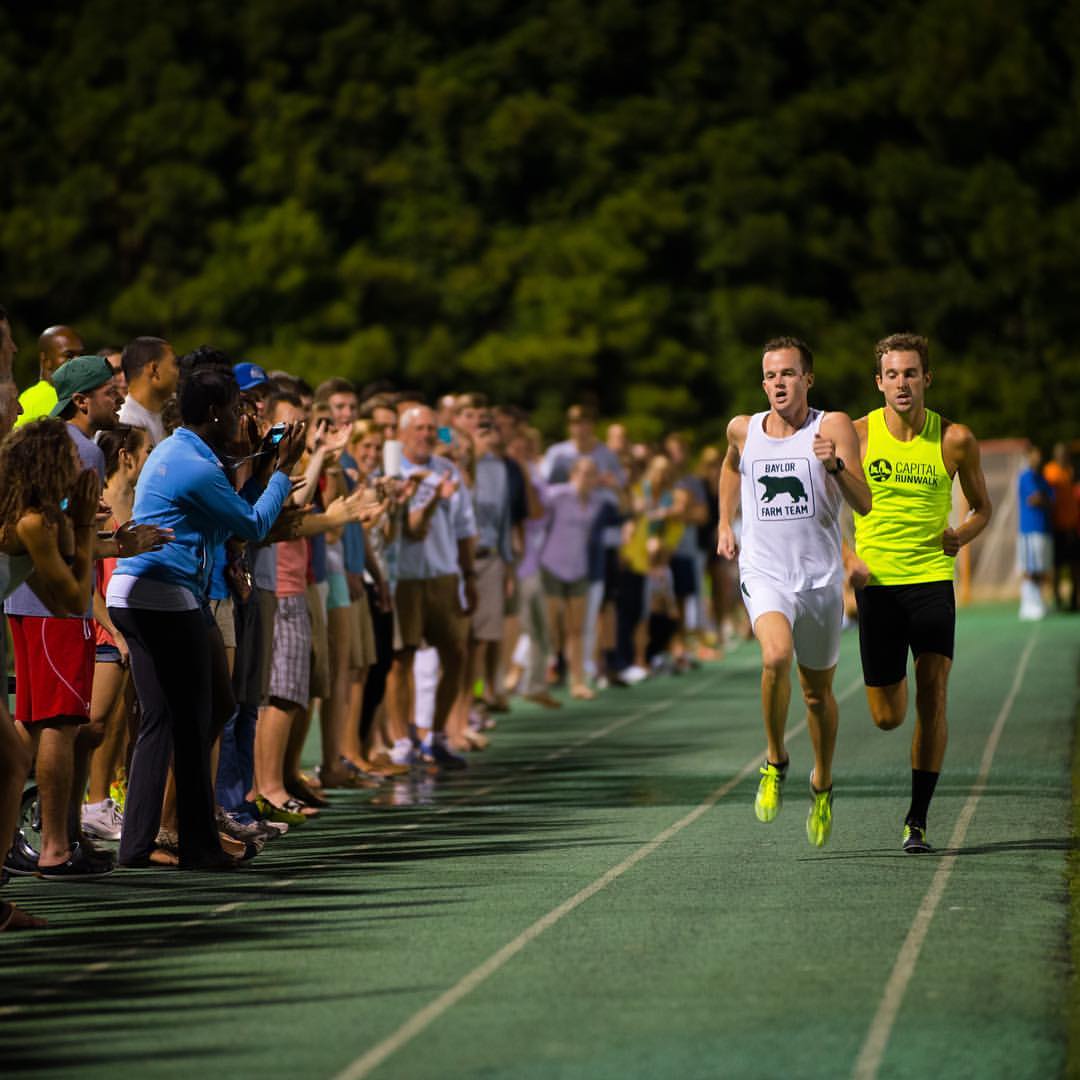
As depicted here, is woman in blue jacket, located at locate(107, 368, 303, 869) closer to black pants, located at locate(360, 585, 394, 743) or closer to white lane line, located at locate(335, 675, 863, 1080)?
white lane line, located at locate(335, 675, 863, 1080)

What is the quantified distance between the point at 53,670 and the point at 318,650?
3.10m

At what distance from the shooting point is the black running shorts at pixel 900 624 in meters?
10.9

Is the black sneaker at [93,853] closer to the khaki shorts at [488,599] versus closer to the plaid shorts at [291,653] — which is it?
the plaid shorts at [291,653]

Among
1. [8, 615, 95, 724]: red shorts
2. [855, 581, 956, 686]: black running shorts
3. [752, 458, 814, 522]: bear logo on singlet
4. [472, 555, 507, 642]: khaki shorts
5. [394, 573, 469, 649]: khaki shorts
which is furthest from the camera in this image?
[472, 555, 507, 642]: khaki shorts

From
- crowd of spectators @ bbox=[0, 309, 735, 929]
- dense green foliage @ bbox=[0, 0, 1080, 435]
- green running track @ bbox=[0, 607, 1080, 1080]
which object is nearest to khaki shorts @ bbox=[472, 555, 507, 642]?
crowd of spectators @ bbox=[0, 309, 735, 929]

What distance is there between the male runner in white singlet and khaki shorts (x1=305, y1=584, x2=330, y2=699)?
313 cm

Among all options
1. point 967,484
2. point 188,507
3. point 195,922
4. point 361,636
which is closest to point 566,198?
point 361,636

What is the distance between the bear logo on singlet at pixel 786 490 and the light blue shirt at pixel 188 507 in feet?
6.89

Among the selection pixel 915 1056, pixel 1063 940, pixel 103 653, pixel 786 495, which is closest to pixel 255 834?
pixel 103 653

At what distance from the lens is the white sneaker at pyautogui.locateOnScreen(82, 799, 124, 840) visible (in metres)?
11.7

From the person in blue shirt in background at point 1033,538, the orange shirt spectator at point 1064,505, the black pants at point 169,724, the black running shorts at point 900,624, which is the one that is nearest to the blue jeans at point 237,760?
the black pants at point 169,724

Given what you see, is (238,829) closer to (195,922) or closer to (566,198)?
(195,922)

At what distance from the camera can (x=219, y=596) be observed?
11227 mm

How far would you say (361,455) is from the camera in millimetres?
14703
